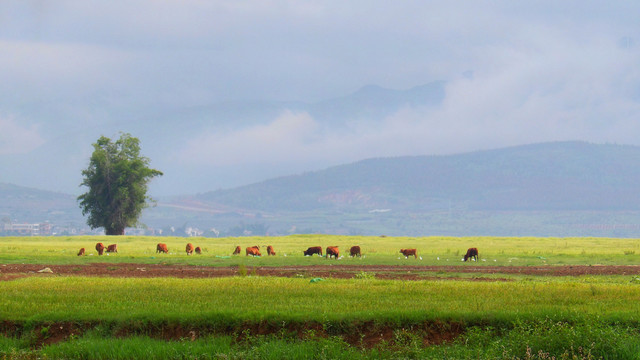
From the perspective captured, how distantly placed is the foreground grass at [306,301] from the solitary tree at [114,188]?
7332 cm

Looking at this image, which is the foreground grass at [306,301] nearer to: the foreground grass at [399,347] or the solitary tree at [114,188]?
the foreground grass at [399,347]

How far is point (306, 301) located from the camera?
1700 cm

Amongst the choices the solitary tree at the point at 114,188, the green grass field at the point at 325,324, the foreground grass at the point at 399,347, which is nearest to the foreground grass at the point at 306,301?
the green grass field at the point at 325,324

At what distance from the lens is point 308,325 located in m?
14.9

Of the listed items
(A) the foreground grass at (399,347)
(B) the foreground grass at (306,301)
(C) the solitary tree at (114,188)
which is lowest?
(A) the foreground grass at (399,347)

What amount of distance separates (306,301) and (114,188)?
80387 mm

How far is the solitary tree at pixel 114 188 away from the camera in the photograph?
9300cm

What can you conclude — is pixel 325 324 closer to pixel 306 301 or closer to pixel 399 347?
pixel 399 347

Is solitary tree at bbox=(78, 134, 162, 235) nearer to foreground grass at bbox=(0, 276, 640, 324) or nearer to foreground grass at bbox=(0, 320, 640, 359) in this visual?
foreground grass at bbox=(0, 276, 640, 324)

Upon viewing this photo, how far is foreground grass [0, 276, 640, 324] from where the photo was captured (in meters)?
15.1

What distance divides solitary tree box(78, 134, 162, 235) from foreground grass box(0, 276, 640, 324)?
241 ft

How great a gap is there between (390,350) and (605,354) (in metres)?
3.97

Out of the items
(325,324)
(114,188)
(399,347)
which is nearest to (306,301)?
(325,324)

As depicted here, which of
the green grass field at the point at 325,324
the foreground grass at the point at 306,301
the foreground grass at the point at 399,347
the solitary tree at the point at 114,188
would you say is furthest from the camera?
the solitary tree at the point at 114,188
